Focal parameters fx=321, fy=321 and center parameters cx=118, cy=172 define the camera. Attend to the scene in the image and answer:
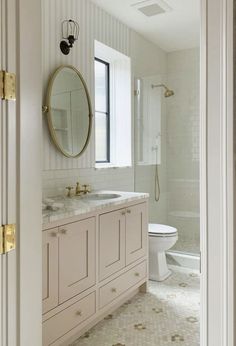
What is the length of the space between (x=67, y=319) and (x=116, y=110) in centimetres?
238

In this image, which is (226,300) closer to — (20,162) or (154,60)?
(20,162)

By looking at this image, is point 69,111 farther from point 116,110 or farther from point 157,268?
point 157,268

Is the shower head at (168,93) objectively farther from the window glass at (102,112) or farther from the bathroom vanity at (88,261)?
the bathroom vanity at (88,261)

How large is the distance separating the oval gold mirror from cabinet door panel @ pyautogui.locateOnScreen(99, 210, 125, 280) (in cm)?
71

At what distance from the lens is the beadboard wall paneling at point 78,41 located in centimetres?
257

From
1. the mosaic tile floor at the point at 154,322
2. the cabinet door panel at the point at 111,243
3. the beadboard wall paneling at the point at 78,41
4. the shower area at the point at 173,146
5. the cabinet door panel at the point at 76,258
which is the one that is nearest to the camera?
the cabinet door panel at the point at 76,258

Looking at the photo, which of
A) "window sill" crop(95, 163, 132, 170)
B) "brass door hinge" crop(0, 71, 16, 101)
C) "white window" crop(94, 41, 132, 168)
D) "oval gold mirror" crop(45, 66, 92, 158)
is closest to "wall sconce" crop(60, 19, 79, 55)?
"oval gold mirror" crop(45, 66, 92, 158)

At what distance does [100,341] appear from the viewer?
2.15m

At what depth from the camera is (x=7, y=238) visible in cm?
98

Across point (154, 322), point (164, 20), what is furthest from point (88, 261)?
point (164, 20)

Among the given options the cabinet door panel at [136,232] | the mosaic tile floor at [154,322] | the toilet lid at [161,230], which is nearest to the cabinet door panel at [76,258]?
the mosaic tile floor at [154,322]

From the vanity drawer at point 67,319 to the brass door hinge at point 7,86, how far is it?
4.54ft

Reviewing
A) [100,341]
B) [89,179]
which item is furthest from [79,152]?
[100,341]

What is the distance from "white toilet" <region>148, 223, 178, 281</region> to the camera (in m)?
Answer: 3.25
